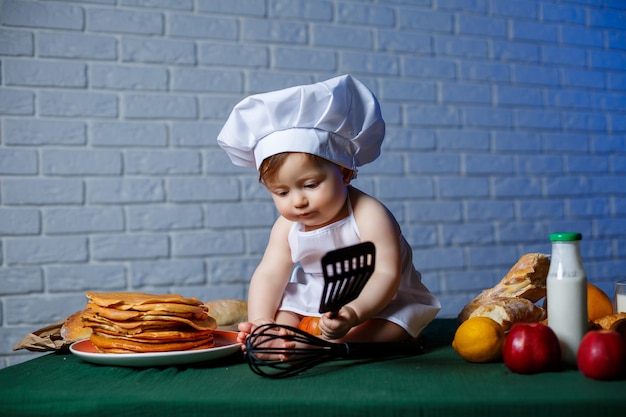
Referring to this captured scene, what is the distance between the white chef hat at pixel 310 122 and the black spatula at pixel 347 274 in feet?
0.93

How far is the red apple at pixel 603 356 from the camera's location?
87 centimetres

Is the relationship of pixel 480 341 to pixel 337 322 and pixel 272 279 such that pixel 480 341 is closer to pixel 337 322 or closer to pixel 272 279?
pixel 337 322

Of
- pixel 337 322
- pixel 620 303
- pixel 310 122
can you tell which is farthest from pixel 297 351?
pixel 620 303

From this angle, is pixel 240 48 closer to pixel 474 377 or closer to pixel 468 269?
pixel 468 269

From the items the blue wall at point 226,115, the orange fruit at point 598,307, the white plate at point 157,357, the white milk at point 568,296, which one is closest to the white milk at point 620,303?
the orange fruit at point 598,307

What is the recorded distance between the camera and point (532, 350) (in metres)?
0.93

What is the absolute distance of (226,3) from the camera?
2414mm

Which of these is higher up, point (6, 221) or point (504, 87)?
point (504, 87)

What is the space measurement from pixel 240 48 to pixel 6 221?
3.43 feet

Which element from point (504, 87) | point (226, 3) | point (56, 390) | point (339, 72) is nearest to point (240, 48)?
point (226, 3)

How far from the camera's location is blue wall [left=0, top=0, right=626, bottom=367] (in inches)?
86.9

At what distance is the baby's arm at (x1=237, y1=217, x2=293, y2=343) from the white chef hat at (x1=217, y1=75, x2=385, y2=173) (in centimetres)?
18

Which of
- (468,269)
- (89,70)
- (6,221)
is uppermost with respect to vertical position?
(89,70)

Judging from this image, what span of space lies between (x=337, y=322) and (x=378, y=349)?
143 millimetres
